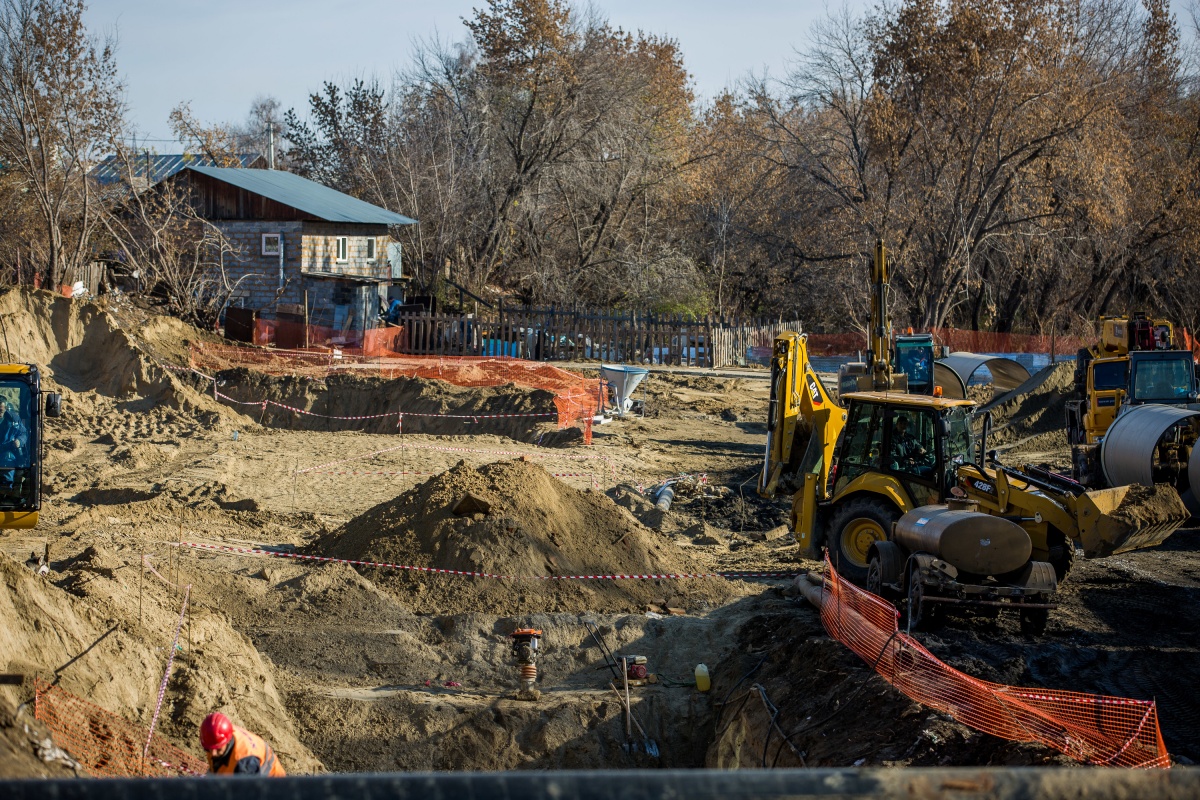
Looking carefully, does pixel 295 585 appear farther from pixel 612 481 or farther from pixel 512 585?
pixel 612 481

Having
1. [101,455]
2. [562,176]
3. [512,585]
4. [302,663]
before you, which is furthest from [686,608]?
[562,176]

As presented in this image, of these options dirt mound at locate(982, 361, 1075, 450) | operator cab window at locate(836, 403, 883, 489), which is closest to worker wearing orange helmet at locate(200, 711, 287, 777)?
operator cab window at locate(836, 403, 883, 489)

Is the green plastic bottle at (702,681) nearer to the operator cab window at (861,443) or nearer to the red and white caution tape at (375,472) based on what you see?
the operator cab window at (861,443)

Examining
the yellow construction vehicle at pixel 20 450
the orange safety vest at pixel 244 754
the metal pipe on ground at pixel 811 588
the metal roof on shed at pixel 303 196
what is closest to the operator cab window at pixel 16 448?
the yellow construction vehicle at pixel 20 450

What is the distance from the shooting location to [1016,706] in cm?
689

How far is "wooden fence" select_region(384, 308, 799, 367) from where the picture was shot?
3288 cm

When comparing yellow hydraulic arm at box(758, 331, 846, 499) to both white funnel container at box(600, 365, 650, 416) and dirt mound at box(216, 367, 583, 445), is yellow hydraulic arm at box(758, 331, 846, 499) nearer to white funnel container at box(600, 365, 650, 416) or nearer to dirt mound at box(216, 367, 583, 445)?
dirt mound at box(216, 367, 583, 445)

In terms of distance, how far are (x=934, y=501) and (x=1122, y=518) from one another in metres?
1.78

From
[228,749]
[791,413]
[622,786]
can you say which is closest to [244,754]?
[228,749]

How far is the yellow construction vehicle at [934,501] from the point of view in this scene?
968cm

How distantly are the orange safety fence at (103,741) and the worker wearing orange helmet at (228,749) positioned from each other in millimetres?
1245

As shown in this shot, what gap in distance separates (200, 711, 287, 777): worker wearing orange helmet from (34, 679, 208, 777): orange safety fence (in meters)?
1.24

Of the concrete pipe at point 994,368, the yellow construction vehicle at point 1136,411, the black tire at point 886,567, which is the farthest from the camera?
the concrete pipe at point 994,368

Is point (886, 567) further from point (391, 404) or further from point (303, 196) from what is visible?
point (303, 196)
